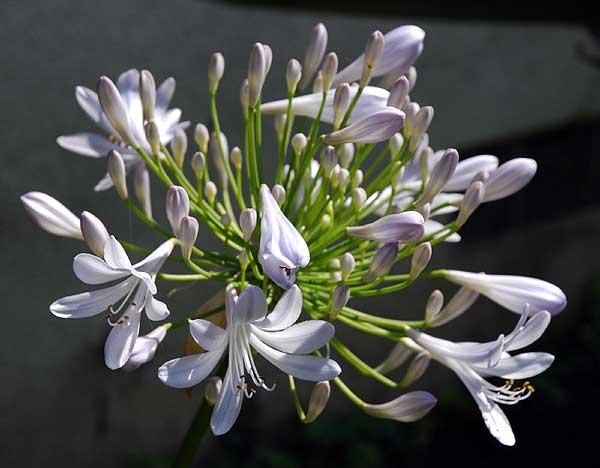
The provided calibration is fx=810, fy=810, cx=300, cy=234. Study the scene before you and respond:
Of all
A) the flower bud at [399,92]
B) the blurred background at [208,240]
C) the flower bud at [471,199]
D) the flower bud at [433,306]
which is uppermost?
the flower bud at [399,92]

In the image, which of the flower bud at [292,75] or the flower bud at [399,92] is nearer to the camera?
the flower bud at [399,92]

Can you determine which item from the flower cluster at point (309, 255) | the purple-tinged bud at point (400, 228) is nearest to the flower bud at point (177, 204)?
the flower cluster at point (309, 255)

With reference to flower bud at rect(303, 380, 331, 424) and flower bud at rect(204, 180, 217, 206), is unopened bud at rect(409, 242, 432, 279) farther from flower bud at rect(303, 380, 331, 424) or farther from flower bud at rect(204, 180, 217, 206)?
flower bud at rect(204, 180, 217, 206)

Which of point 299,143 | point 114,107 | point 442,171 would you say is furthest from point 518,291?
point 114,107

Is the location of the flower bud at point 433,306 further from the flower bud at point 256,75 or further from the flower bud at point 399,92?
the flower bud at point 256,75

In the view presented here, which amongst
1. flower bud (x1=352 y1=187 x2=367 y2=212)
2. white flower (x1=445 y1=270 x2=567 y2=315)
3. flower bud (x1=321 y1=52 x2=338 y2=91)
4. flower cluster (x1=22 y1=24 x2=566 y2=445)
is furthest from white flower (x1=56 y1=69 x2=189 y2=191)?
white flower (x1=445 y1=270 x2=567 y2=315)

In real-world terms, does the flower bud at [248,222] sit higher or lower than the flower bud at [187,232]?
higher

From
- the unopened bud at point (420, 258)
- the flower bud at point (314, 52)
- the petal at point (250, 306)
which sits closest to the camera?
the petal at point (250, 306)

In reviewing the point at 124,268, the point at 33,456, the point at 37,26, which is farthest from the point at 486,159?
the point at 33,456
